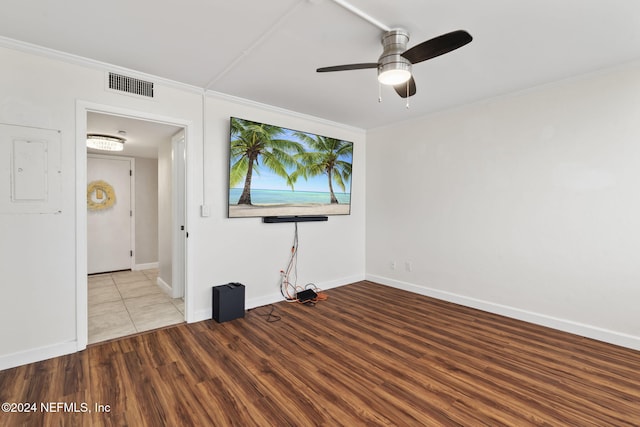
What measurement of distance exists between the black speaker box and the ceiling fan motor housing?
269cm

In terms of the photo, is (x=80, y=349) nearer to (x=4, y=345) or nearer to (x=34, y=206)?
(x=4, y=345)

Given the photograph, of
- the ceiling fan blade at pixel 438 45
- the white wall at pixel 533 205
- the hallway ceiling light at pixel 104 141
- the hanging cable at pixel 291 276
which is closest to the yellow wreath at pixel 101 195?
the hallway ceiling light at pixel 104 141

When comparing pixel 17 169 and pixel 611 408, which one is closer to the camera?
pixel 611 408

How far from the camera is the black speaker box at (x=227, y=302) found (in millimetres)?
3314

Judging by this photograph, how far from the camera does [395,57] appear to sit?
2.22 m

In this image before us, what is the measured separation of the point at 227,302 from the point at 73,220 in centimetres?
164

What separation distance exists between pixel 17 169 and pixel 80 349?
1.63 m

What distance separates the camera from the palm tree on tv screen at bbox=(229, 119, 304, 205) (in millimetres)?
3564

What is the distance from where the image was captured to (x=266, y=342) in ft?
9.41

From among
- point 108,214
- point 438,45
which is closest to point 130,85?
point 438,45

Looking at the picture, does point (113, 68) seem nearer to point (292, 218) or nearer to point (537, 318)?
point (292, 218)

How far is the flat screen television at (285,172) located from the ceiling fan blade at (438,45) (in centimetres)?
213

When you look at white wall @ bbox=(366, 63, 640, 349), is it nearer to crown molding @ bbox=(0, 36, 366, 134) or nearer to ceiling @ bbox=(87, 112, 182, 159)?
crown molding @ bbox=(0, 36, 366, 134)

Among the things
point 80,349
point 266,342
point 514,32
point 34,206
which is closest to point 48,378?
point 80,349
